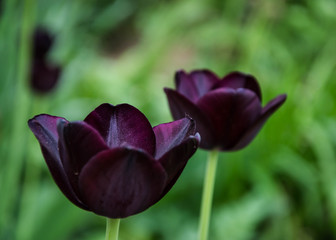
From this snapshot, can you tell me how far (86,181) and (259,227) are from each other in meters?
1.20

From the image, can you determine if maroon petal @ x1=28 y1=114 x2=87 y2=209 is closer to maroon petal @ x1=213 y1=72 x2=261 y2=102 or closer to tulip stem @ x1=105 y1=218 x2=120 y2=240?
tulip stem @ x1=105 y1=218 x2=120 y2=240

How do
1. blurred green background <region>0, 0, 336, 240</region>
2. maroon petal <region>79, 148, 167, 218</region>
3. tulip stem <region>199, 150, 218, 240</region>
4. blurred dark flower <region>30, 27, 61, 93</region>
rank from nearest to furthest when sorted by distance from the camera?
maroon petal <region>79, 148, 167, 218</region> < tulip stem <region>199, 150, 218, 240</region> < blurred dark flower <region>30, 27, 61, 93</region> < blurred green background <region>0, 0, 336, 240</region>

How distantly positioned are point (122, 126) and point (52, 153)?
0.05 metres

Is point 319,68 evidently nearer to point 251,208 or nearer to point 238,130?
point 251,208

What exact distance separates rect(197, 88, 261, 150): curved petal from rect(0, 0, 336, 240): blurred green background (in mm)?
297

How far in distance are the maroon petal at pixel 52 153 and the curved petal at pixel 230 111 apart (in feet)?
0.47

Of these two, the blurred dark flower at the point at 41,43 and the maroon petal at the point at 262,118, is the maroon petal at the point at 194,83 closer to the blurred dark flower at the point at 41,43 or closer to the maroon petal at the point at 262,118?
the maroon petal at the point at 262,118

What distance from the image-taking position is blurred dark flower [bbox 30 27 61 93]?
941mm

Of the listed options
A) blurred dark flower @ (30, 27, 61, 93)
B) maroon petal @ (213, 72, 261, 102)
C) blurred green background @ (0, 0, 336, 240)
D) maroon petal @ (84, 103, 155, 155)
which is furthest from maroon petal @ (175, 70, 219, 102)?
blurred dark flower @ (30, 27, 61, 93)

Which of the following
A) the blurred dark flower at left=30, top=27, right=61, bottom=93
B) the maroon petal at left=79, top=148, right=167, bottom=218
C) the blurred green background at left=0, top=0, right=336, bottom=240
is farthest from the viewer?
the blurred green background at left=0, top=0, right=336, bottom=240

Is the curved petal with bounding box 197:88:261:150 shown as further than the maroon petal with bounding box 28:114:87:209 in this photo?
Yes

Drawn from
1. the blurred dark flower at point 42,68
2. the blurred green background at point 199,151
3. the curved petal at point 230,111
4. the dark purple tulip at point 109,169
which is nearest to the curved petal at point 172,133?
the dark purple tulip at point 109,169

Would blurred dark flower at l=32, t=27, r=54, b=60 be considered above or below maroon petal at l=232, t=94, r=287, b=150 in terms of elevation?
above

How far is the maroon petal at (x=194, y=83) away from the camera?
484 millimetres
